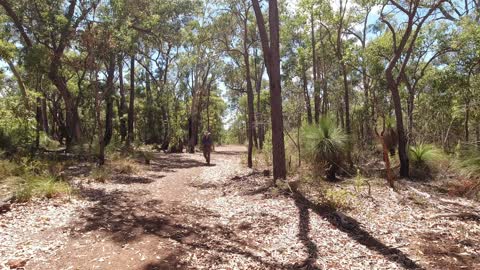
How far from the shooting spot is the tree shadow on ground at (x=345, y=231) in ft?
16.1

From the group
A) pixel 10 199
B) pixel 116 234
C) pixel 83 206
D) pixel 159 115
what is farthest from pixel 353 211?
pixel 159 115

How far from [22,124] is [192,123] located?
14206mm

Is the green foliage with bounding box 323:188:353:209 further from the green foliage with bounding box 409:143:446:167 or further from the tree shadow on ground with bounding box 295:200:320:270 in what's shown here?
the green foliage with bounding box 409:143:446:167

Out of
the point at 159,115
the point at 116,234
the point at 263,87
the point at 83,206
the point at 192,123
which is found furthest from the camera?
the point at 263,87

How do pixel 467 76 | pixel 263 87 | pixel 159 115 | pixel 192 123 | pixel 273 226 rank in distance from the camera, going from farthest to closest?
pixel 263 87 → pixel 159 115 → pixel 192 123 → pixel 467 76 → pixel 273 226

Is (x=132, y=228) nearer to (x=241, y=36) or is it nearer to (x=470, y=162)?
(x=470, y=162)

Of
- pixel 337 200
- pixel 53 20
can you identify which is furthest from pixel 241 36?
pixel 337 200

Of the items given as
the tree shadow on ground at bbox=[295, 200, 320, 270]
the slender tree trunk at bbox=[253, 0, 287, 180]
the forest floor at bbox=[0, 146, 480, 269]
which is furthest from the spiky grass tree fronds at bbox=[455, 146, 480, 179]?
the slender tree trunk at bbox=[253, 0, 287, 180]

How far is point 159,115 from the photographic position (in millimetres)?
32094

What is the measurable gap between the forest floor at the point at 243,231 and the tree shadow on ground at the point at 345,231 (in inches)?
0.6

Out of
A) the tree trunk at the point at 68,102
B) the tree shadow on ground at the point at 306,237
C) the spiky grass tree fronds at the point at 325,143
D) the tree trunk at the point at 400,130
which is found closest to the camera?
the tree shadow on ground at the point at 306,237

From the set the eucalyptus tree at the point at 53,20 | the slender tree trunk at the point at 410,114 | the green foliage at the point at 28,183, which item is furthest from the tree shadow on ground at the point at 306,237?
the eucalyptus tree at the point at 53,20

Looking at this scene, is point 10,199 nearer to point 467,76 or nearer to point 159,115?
point 467,76

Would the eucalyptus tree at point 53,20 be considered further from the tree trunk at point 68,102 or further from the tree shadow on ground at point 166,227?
the tree shadow on ground at point 166,227
